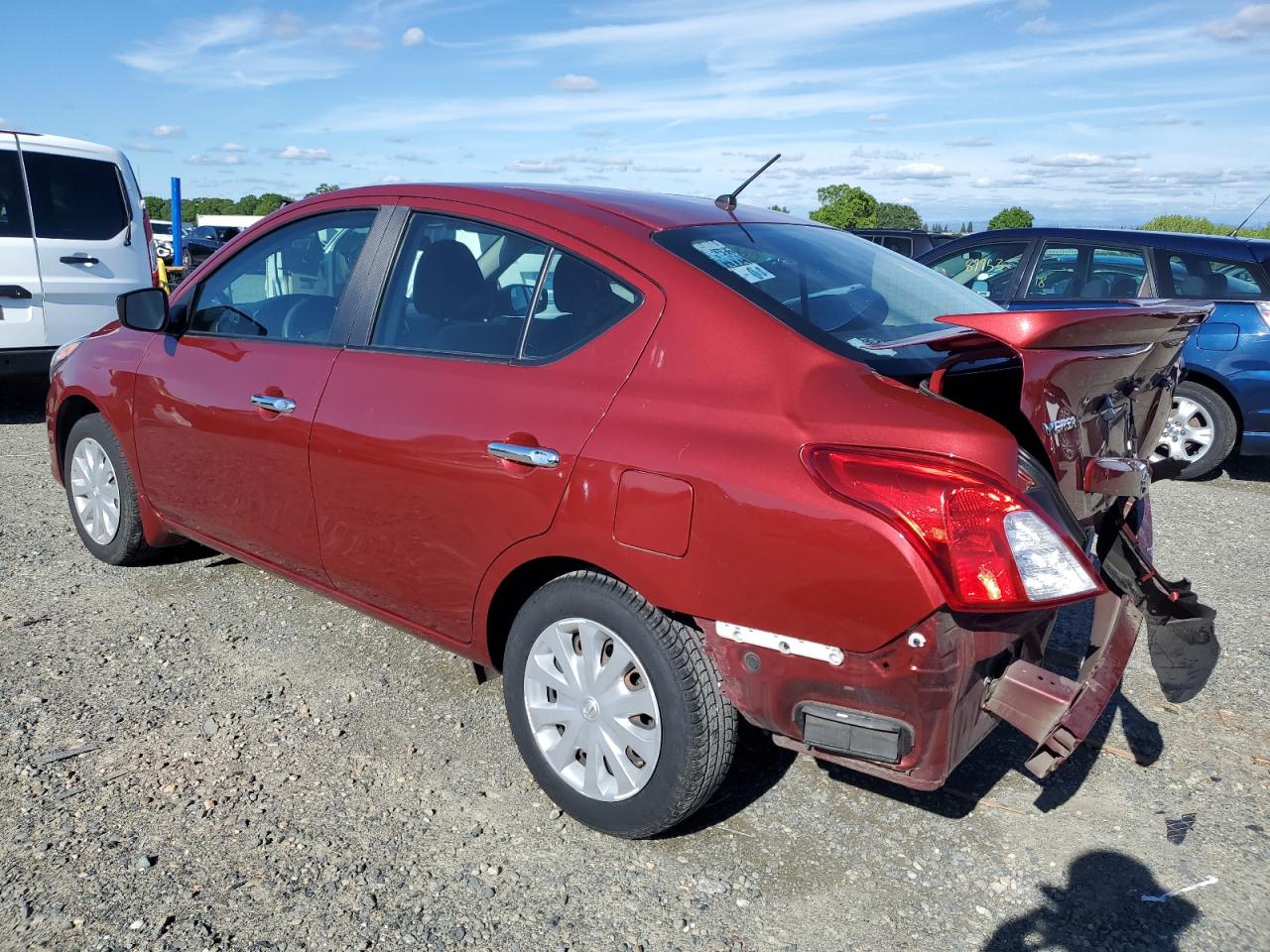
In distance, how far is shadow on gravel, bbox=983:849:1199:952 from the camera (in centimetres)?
249

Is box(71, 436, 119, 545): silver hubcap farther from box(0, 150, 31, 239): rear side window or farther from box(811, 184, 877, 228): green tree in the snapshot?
box(811, 184, 877, 228): green tree

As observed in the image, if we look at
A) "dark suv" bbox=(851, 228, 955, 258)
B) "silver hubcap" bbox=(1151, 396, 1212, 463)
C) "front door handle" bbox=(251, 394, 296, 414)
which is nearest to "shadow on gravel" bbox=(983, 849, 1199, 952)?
"front door handle" bbox=(251, 394, 296, 414)

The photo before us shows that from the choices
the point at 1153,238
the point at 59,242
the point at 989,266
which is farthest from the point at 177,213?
the point at 1153,238

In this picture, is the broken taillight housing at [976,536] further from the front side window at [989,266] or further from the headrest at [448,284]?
the front side window at [989,266]

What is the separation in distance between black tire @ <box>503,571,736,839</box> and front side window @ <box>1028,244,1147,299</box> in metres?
5.81

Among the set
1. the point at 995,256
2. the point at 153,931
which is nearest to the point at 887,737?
the point at 153,931

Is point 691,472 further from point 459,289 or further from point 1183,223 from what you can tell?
point 1183,223

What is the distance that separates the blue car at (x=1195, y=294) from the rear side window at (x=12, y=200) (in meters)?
6.56

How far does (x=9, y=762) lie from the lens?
3131 millimetres

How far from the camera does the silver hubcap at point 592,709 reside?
269cm

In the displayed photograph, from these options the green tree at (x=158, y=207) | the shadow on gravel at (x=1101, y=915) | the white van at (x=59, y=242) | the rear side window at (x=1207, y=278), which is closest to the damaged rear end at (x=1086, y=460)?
the shadow on gravel at (x=1101, y=915)

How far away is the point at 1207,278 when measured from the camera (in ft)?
23.2

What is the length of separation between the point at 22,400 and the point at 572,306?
8.27m

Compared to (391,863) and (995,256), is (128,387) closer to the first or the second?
(391,863)
